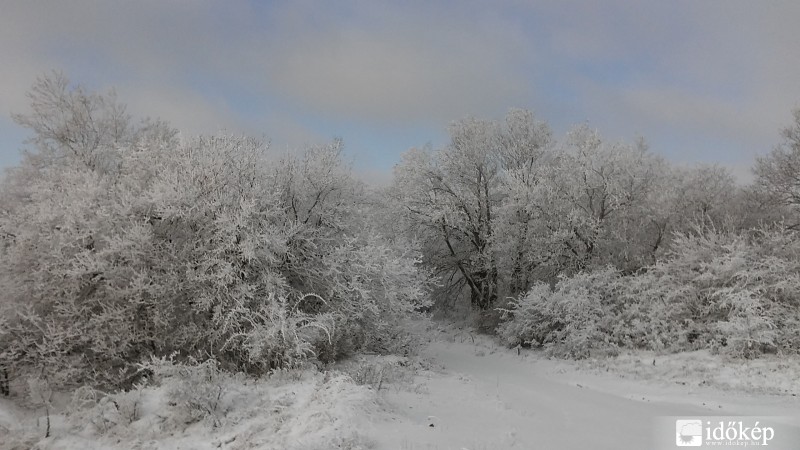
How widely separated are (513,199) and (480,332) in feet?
21.7

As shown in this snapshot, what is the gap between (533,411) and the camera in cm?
978

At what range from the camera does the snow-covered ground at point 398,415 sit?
23.2 ft

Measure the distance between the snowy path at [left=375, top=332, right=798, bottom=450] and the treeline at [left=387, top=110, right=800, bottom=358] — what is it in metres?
3.51

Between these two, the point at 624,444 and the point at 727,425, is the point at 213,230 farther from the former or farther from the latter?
the point at 727,425

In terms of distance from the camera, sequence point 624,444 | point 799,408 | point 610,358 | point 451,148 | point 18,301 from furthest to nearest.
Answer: point 451,148 < point 610,358 < point 18,301 < point 799,408 < point 624,444

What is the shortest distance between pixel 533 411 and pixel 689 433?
277 centimetres

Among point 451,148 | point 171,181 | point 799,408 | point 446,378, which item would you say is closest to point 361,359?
point 446,378

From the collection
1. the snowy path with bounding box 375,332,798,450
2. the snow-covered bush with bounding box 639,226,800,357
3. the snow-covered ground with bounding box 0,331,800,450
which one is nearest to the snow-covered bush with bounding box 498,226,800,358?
the snow-covered bush with bounding box 639,226,800,357

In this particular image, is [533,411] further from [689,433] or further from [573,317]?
[573,317]

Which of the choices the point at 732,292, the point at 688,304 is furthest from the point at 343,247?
the point at 732,292

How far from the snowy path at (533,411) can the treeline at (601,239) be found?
3.51m

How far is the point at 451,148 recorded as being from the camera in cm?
2723
